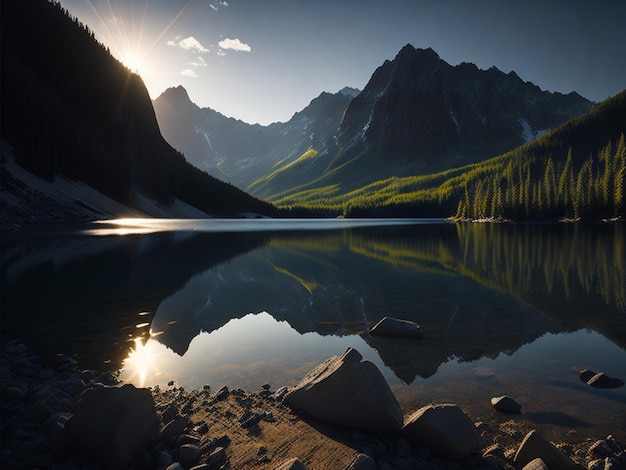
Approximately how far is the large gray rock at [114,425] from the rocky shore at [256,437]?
18mm

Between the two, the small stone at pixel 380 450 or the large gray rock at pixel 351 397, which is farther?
the large gray rock at pixel 351 397

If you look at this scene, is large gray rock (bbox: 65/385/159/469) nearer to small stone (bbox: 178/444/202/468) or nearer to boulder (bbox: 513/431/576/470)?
small stone (bbox: 178/444/202/468)

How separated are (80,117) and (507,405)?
556 feet

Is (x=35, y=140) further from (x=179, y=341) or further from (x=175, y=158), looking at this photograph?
(x=179, y=341)

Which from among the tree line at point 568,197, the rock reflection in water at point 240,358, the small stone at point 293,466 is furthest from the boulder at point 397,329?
the tree line at point 568,197

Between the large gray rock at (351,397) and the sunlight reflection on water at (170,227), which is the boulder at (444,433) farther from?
the sunlight reflection on water at (170,227)

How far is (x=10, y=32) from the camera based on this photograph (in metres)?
124

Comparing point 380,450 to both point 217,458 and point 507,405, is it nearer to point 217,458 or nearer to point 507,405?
point 217,458

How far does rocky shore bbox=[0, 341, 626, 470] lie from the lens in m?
6.32

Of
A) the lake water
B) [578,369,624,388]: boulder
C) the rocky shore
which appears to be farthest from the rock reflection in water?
[578,369,624,388]: boulder

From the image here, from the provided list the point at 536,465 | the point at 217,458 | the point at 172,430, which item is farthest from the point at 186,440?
the point at 536,465

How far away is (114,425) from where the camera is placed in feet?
20.7

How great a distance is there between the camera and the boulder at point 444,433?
676 centimetres

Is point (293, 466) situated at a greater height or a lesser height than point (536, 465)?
greater
